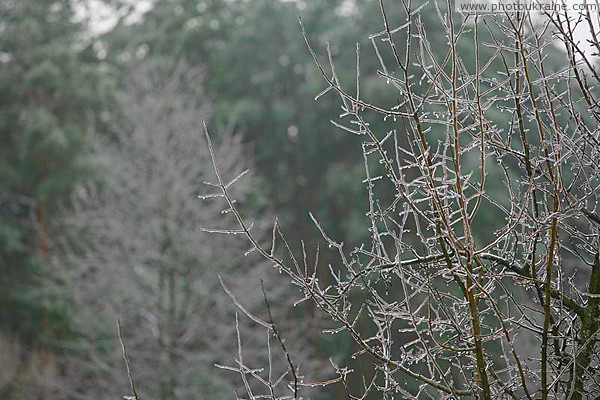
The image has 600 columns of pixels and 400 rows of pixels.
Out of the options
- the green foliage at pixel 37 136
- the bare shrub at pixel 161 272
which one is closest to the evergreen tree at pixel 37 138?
the green foliage at pixel 37 136

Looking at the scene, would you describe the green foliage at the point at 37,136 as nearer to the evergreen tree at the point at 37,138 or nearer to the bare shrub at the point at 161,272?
the evergreen tree at the point at 37,138

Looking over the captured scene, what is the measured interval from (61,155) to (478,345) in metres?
14.7

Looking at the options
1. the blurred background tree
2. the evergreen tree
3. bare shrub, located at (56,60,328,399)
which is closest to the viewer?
bare shrub, located at (56,60,328,399)

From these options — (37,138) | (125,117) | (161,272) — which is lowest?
(161,272)

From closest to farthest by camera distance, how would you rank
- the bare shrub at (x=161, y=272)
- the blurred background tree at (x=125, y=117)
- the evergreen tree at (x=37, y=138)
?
the bare shrub at (x=161, y=272), the blurred background tree at (x=125, y=117), the evergreen tree at (x=37, y=138)

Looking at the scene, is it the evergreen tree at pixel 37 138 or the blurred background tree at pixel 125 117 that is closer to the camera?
the blurred background tree at pixel 125 117

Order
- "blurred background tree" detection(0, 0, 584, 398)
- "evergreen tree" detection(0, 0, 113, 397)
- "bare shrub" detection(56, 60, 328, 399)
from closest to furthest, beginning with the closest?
"bare shrub" detection(56, 60, 328, 399)
"blurred background tree" detection(0, 0, 584, 398)
"evergreen tree" detection(0, 0, 113, 397)

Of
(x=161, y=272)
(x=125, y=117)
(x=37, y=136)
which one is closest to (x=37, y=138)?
(x=37, y=136)

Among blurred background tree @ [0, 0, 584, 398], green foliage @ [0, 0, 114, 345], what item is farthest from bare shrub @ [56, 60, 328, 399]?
green foliage @ [0, 0, 114, 345]

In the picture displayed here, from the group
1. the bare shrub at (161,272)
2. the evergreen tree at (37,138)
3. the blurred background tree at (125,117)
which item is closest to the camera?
the bare shrub at (161,272)

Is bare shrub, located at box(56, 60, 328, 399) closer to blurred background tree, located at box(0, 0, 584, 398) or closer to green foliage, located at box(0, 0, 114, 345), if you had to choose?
blurred background tree, located at box(0, 0, 584, 398)

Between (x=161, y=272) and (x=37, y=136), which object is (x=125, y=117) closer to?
(x=37, y=136)

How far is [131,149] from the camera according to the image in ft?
40.5

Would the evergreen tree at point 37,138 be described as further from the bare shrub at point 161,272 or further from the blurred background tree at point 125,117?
the bare shrub at point 161,272
